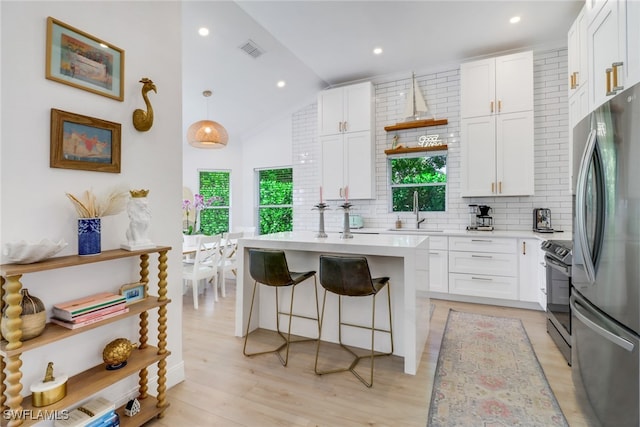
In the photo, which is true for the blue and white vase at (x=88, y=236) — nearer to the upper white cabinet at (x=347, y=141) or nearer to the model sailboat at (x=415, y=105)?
the upper white cabinet at (x=347, y=141)

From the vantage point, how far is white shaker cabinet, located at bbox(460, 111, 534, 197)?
3871 millimetres

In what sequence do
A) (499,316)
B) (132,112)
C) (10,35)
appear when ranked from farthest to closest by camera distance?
(499,316) < (132,112) < (10,35)

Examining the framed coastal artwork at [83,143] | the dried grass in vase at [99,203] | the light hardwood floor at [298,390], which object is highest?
the framed coastal artwork at [83,143]

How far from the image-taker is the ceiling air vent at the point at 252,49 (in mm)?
3891

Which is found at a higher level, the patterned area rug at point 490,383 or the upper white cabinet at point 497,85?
the upper white cabinet at point 497,85

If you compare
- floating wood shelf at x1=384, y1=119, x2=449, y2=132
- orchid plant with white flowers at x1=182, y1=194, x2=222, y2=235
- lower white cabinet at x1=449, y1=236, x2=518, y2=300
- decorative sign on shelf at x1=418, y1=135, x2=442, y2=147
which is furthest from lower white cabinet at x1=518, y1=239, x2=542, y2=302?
orchid plant with white flowers at x1=182, y1=194, x2=222, y2=235

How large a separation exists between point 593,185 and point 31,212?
282 cm

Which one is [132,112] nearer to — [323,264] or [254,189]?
[323,264]

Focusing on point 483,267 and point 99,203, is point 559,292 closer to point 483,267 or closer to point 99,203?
point 483,267

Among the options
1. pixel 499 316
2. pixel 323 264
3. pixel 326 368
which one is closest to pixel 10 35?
pixel 323 264

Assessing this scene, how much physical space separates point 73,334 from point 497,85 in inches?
190

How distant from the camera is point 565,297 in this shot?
2.52 metres

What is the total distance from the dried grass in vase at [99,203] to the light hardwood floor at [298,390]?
1.26 m

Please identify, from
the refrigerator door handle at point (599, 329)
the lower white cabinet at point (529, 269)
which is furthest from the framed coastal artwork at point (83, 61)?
the lower white cabinet at point (529, 269)
